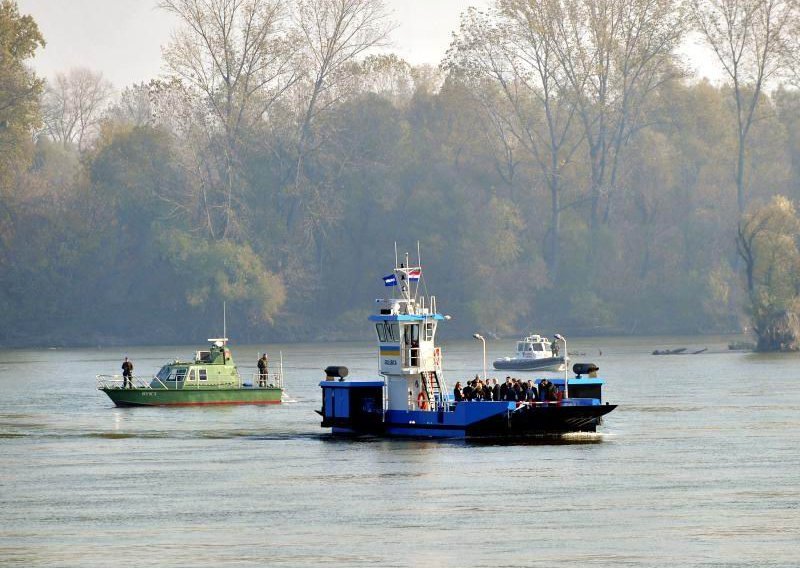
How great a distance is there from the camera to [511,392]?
62.5 metres

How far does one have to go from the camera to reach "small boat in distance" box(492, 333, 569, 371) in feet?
384

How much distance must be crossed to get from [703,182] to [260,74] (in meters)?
45.6

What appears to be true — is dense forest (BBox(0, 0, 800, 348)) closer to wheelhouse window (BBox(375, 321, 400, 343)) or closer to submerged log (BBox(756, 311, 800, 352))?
submerged log (BBox(756, 311, 800, 352))

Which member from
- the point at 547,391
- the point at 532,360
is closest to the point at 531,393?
the point at 547,391

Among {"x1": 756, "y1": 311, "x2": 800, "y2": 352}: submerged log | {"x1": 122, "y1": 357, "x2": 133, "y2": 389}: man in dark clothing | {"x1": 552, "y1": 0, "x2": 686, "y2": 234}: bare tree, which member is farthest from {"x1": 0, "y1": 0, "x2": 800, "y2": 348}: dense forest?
{"x1": 122, "y1": 357, "x2": 133, "y2": 389}: man in dark clothing

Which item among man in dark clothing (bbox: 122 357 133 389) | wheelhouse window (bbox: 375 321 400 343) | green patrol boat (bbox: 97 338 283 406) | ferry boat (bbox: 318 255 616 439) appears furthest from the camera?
man in dark clothing (bbox: 122 357 133 389)

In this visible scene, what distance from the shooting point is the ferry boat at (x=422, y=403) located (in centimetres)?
6184

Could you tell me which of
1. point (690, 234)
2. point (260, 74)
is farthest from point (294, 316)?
point (690, 234)

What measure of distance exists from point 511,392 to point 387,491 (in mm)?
13035

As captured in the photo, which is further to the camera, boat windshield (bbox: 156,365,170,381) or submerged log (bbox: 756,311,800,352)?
submerged log (bbox: 756,311,800,352)

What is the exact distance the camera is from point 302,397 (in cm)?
8819

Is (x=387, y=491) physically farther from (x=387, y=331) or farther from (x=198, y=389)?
(x=198, y=389)

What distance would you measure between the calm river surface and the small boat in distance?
1315 inches

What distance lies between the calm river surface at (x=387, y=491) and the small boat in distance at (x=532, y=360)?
3340 centimetres
